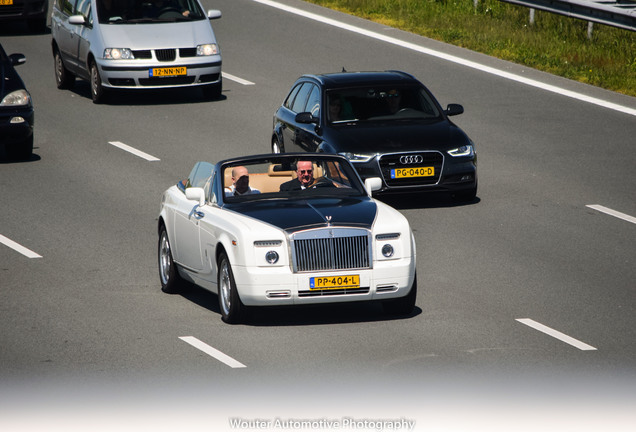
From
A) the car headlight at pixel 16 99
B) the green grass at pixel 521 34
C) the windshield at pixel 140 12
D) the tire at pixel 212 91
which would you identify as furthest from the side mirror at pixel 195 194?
the green grass at pixel 521 34

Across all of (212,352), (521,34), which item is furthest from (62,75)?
(212,352)

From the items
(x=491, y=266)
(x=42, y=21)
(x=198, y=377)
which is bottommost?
(x=42, y=21)

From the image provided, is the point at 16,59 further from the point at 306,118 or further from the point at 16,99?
the point at 306,118

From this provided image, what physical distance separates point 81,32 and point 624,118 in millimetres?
9872

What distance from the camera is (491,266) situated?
1456 cm

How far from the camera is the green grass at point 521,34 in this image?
26.9 meters

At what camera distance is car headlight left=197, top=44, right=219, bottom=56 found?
25234 millimetres

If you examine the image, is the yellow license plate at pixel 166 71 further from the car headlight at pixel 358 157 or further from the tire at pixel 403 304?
the tire at pixel 403 304

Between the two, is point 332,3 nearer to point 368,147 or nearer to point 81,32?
point 81,32

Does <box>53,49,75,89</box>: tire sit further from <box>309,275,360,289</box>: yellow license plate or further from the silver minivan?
<box>309,275,360,289</box>: yellow license plate

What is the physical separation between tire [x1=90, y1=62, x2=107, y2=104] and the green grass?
826 centimetres

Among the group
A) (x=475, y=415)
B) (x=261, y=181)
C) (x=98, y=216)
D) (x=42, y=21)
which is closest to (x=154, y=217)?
(x=98, y=216)

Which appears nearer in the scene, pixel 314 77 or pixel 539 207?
pixel 539 207

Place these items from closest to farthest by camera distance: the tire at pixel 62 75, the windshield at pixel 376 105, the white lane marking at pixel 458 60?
the windshield at pixel 376 105 < the white lane marking at pixel 458 60 < the tire at pixel 62 75
